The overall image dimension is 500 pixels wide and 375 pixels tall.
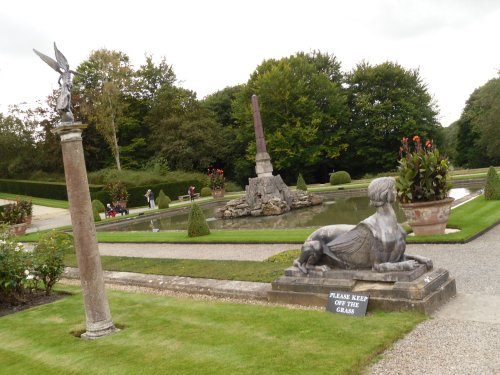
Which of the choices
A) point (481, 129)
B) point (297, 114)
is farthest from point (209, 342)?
point (481, 129)

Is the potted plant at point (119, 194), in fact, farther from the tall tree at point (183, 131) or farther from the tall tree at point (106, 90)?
the tall tree at point (183, 131)

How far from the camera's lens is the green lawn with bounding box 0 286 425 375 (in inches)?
216

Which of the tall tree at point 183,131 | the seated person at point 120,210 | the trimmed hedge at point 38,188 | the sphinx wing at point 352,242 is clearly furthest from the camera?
the tall tree at point 183,131

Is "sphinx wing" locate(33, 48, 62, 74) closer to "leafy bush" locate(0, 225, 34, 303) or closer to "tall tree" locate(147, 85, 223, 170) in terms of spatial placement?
"leafy bush" locate(0, 225, 34, 303)

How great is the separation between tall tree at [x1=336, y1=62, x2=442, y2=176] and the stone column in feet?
136

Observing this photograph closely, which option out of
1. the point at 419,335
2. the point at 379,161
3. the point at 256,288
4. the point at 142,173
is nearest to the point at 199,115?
the point at 142,173

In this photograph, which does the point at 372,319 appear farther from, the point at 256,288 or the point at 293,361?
the point at 256,288

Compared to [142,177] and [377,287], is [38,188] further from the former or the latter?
[377,287]

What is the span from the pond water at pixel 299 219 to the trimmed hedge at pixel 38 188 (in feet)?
50.5

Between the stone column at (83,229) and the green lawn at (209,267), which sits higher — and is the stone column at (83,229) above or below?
above

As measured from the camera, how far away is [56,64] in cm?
733

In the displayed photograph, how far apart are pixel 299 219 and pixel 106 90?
3160 cm

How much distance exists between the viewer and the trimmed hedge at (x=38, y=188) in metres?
44.3

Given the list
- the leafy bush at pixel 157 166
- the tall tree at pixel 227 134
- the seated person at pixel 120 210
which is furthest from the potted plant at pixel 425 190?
the tall tree at pixel 227 134
